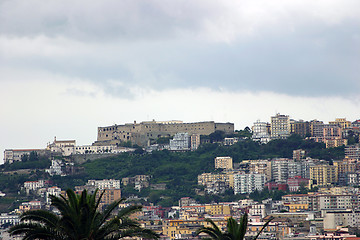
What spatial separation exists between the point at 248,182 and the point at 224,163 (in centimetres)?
1059

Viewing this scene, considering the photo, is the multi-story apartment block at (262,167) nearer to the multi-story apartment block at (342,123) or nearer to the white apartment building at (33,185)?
the multi-story apartment block at (342,123)

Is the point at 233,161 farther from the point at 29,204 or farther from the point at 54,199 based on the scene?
the point at 54,199

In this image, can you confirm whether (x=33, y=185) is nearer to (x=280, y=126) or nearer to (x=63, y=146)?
(x=63, y=146)

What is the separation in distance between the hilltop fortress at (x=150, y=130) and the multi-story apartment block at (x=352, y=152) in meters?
22.9

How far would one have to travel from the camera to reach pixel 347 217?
104m

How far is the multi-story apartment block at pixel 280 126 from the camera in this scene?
154 metres

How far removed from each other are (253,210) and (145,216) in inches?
530

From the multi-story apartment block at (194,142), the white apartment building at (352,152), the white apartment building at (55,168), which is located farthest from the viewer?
the multi-story apartment block at (194,142)

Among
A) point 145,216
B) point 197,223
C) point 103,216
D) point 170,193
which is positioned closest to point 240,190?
point 170,193

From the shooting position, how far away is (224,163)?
146 m

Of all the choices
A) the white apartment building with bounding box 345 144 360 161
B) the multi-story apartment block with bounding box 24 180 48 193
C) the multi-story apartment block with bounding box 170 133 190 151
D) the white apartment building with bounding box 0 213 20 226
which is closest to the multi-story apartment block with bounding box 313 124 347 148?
the white apartment building with bounding box 345 144 360 161

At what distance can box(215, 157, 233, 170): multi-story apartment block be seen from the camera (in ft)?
478

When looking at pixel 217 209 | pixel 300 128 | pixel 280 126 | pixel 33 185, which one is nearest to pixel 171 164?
pixel 280 126

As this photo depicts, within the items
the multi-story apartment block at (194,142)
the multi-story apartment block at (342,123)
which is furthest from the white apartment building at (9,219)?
the multi-story apartment block at (342,123)
